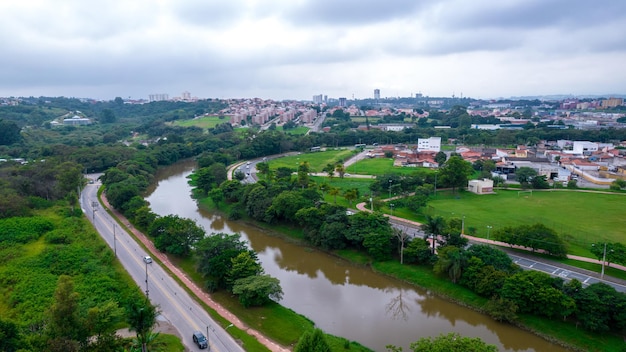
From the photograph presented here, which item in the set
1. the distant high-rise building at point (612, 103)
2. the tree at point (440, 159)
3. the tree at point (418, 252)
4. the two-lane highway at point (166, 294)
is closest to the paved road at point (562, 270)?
the tree at point (418, 252)

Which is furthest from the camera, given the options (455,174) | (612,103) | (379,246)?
(612,103)

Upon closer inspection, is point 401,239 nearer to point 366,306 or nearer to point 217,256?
point 366,306

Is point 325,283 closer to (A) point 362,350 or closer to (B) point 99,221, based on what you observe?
(A) point 362,350

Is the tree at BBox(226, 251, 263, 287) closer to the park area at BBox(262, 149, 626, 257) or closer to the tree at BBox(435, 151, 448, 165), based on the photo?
the park area at BBox(262, 149, 626, 257)

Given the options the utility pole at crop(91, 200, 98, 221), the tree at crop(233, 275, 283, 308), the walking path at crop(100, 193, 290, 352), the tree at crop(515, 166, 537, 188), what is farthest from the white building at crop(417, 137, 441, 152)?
the tree at crop(233, 275, 283, 308)

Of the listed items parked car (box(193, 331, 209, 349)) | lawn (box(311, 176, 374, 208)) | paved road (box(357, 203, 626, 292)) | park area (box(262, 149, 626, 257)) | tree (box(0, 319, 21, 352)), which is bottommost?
parked car (box(193, 331, 209, 349))

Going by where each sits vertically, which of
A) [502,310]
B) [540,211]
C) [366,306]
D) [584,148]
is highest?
[584,148]

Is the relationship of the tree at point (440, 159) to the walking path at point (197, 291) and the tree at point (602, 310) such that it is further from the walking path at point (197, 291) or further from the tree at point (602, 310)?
the walking path at point (197, 291)

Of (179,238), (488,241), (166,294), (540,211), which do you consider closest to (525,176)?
(540,211)
